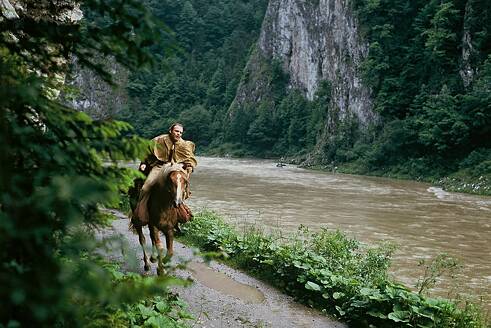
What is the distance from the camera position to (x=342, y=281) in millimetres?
7312

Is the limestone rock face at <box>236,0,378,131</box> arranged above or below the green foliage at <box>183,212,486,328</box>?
above

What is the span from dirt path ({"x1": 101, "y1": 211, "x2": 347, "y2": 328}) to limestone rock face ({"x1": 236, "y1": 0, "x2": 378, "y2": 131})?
4262 cm

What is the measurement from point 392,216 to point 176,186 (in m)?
13.1

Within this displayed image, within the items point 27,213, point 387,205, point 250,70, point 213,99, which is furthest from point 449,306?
point 213,99

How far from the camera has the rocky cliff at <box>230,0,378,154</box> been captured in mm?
53438

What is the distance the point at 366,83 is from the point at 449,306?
149 ft

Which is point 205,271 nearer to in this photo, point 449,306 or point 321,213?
point 449,306

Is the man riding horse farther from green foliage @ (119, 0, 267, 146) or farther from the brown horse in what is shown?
green foliage @ (119, 0, 267, 146)

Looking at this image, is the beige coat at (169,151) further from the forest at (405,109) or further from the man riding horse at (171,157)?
the forest at (405,109)

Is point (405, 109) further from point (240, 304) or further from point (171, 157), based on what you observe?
point (240, 304)

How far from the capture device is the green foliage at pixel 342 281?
20.0ft

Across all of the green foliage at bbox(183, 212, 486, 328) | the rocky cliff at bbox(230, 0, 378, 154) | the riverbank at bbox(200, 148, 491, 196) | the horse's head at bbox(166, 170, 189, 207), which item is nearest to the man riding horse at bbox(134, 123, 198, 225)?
the horse's head at bbox(166, 170, 189, 207)

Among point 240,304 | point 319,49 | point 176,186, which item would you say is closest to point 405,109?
point 319,49

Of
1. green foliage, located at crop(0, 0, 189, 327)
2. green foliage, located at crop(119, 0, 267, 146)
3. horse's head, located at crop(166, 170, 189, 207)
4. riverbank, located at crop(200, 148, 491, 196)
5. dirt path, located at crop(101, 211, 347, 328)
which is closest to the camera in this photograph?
green foliage, located at crop(0, 0, 189, 327)
